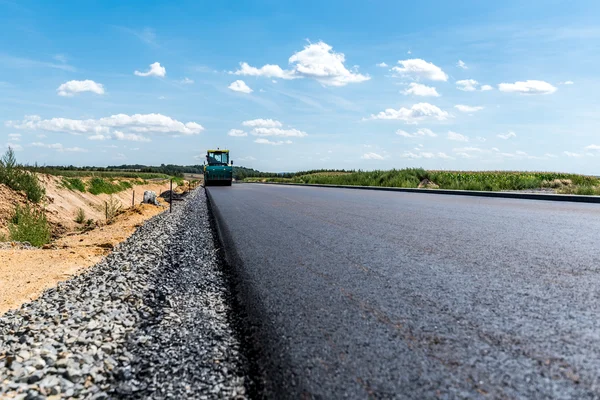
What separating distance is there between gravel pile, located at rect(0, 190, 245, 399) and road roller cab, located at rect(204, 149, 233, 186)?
37445 millimetres

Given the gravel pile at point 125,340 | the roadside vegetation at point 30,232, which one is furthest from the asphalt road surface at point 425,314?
the roadside vegetation at point 30,232

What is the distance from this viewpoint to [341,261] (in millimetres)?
6047

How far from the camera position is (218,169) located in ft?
141

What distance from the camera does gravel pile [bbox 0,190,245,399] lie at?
2.84 m

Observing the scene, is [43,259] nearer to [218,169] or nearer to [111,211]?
[111,211]

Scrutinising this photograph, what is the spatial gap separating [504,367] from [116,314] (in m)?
3.06

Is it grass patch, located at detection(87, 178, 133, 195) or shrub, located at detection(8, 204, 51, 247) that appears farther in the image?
grass patch, located at detection(87, 178, 133, 195)

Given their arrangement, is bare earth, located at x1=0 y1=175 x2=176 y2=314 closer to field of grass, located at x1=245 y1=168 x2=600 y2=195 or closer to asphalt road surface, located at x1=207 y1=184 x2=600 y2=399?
asphalt road surface, located at x1=207 y1=184 x2=600 y2=399

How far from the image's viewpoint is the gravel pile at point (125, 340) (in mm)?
2842

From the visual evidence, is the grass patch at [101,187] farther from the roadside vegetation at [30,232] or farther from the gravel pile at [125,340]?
the gravel pile at [125,340]

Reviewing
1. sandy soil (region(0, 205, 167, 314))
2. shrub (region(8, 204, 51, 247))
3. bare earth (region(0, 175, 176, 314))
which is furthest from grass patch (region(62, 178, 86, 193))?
sandy soil (region(0, 205, 167, 314))

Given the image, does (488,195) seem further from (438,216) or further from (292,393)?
(292,393)

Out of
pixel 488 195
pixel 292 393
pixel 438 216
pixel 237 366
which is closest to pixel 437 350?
pixel 292 393

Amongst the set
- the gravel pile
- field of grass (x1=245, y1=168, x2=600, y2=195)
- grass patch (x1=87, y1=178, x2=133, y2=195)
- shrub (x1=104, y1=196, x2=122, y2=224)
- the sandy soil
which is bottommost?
shrub (x1=104, y1=196, x2=122, y2=224)
